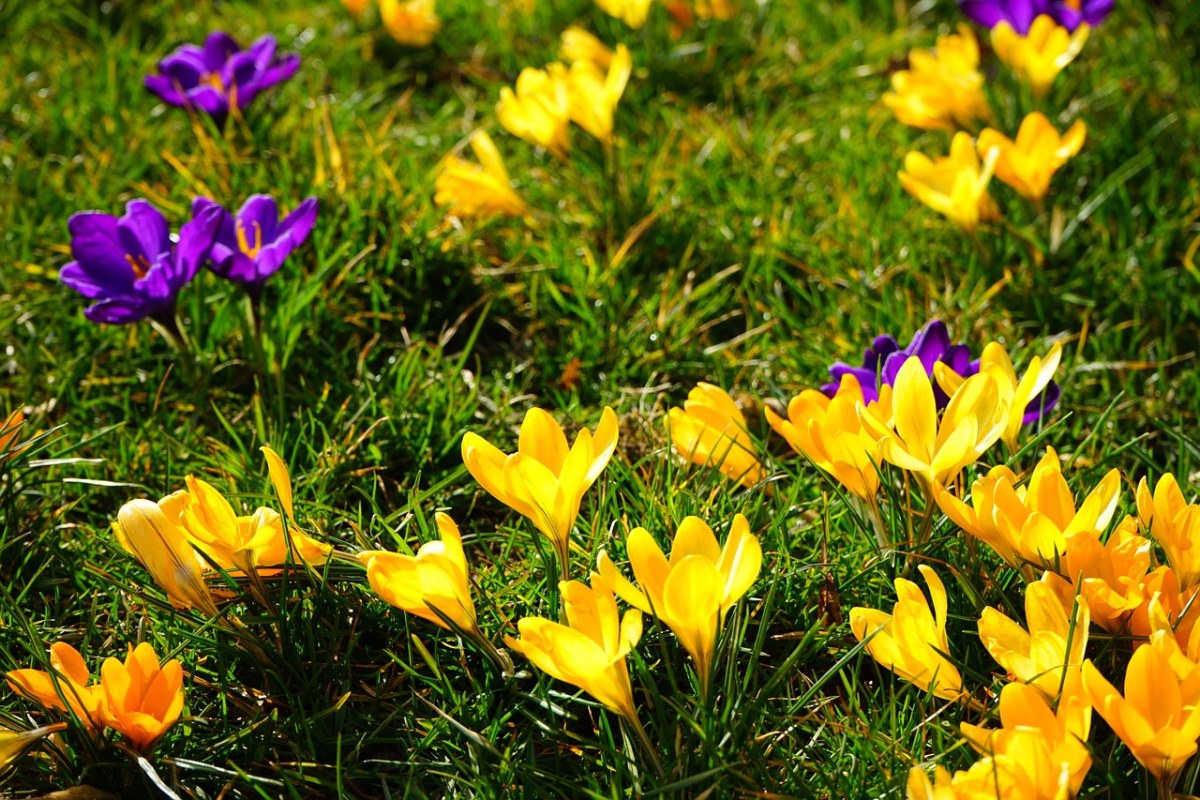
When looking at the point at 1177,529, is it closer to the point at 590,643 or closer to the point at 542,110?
the point at 590,643

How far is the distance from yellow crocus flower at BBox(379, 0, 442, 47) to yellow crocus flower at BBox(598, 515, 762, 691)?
2.33 metres

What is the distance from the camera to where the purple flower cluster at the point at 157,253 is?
6.57 feet

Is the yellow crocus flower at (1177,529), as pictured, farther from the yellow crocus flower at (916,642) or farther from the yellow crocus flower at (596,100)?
the yellow crocus flower at (596,100)

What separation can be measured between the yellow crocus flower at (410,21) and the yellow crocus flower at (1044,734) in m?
2.62

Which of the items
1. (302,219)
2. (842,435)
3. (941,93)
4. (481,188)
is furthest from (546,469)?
(941,93)

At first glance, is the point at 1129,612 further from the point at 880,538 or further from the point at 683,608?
the point at 683,608

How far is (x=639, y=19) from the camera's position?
3215 mm

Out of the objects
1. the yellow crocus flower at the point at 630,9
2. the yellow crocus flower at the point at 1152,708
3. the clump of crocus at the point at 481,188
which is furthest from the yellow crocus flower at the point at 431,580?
the yellow crocus flower at the point at 630,9

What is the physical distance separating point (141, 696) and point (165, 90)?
5.69 feet

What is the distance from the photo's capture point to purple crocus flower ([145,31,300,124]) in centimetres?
275

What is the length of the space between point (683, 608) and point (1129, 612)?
59 centimetres

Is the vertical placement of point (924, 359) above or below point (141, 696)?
above

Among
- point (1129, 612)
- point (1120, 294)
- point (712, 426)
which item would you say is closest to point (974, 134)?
point (1120, 294)

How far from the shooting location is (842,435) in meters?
1.58
